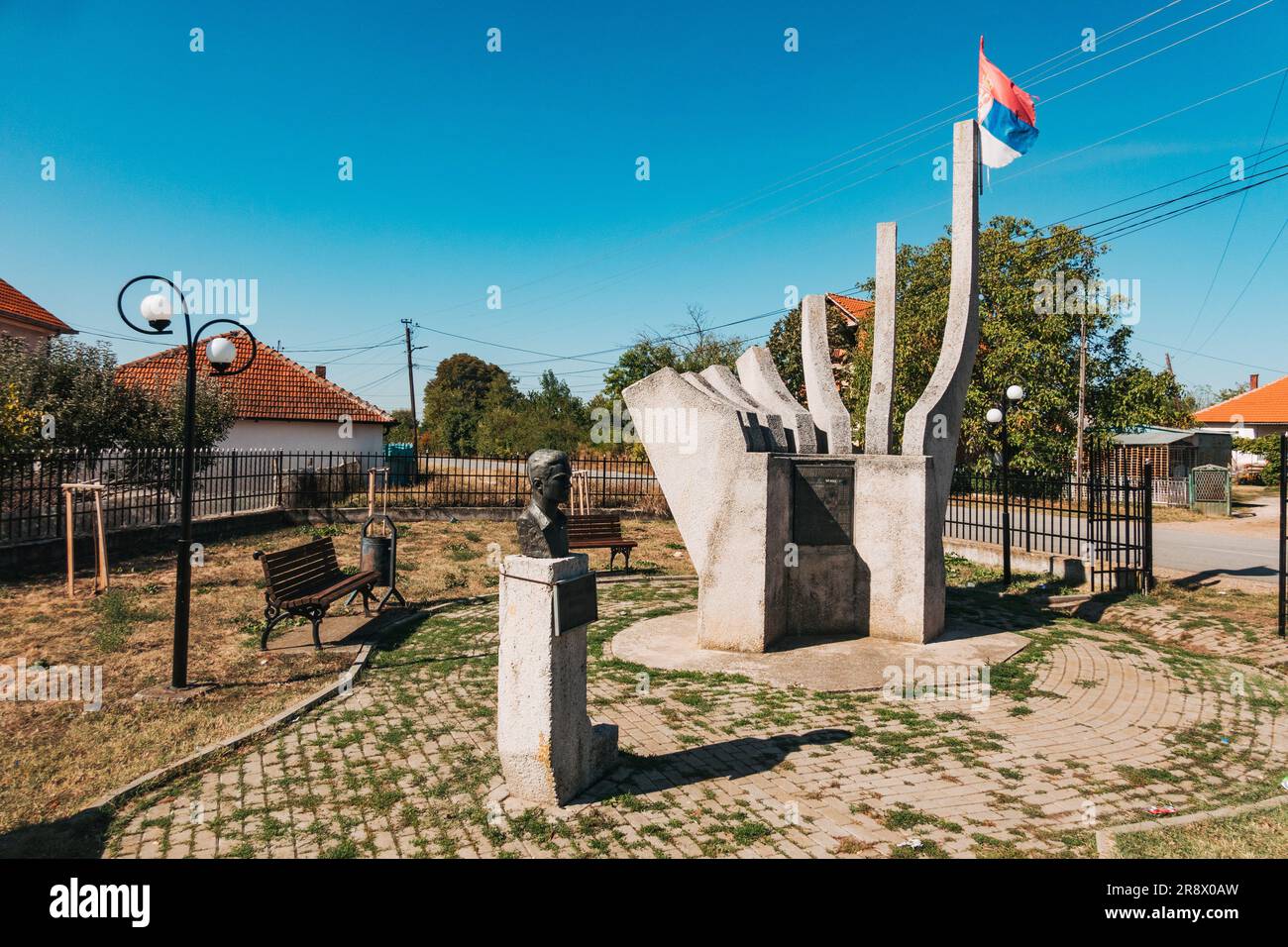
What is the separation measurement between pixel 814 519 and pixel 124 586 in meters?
9.63

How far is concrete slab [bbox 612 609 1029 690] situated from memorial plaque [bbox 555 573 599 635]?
9.25ft

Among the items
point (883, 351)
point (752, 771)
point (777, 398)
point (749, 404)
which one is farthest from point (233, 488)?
point (752, 771)

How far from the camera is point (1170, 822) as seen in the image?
157 inches

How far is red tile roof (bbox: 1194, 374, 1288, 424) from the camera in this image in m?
40.5

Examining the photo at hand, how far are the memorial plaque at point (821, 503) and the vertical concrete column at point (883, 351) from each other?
0.66 metres

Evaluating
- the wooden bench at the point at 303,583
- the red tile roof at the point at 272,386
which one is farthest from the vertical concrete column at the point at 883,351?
the red tile roof at the point at 272,386

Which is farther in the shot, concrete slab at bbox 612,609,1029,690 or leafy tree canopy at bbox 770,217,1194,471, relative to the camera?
leafy tree canopy at bbox 770,217,1194,471

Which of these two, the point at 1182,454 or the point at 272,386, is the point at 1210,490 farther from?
the point at 272,386

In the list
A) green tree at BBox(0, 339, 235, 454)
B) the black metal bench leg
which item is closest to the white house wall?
green tree at BBox(0, 339, 235, 454)

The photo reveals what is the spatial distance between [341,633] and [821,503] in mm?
5560

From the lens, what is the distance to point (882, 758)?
4836 millimetres

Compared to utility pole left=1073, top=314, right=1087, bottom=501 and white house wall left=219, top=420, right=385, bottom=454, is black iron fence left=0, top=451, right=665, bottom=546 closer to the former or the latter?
white house wall left=219, top=420, right=385, bottom=454

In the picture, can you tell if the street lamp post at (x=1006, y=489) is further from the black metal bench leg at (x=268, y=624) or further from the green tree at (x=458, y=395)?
the green tree at (x=458, y=395)

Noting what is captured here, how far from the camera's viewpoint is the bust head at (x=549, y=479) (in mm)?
4375
